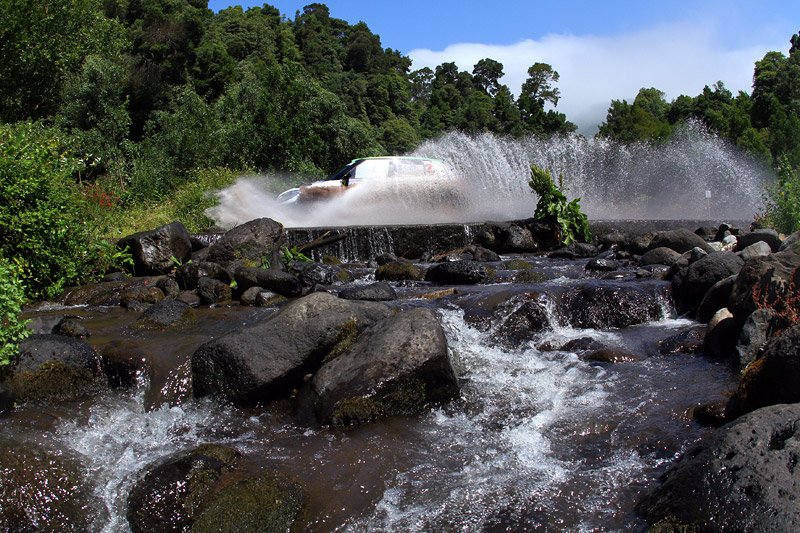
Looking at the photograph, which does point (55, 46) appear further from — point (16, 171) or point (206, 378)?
point (206, 378)

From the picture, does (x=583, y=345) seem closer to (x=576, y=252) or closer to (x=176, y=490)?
(x=176, y=490)

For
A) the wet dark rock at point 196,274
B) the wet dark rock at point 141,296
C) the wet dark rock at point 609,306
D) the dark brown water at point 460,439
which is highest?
the wet dark rock at point 196,274

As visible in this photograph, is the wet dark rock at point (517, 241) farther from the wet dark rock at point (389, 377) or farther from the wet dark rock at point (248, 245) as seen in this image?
the wet dark rock at point (389, 377)

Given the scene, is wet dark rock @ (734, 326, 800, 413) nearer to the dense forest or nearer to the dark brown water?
the dark brown water

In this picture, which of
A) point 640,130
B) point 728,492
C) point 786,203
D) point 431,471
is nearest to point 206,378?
point 431,471

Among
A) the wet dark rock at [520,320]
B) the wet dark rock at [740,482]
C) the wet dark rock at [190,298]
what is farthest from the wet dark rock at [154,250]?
the wet dark rock at [740,482]

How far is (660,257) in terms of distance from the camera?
11.8 m

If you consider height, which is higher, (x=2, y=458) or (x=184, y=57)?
(x=184, y=57)

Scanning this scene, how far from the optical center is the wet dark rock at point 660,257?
38.4 feet

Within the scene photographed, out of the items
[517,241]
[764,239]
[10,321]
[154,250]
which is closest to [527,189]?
[517,241]

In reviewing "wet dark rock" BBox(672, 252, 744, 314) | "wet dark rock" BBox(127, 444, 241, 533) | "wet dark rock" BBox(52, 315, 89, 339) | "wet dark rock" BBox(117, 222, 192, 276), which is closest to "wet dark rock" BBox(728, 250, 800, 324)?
"wet dark rock" BBox(672, 252, 744, 314)

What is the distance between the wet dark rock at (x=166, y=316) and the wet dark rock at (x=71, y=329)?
2.18 feet

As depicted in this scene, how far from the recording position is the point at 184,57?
132ft

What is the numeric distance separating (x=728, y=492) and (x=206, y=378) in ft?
14.4
